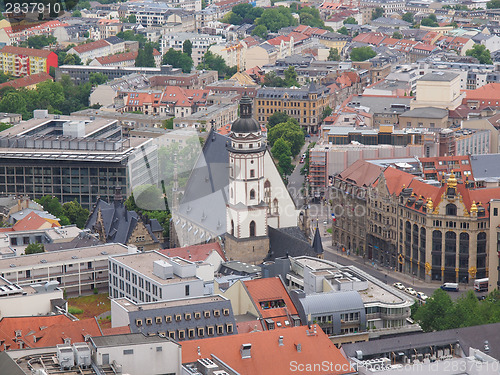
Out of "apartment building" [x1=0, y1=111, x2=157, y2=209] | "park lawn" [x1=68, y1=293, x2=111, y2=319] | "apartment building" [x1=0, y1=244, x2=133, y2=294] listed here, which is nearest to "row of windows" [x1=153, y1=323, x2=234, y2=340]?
"park lawn" [x1=68, y1=293, x2=111, y2=319]

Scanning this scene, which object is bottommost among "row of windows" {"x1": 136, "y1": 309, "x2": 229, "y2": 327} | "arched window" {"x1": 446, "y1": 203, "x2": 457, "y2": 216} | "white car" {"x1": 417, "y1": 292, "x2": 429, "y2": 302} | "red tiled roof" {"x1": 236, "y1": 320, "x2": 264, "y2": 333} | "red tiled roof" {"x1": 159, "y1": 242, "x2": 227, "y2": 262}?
"white car" {"x1": 417, "y1": 292, "x2": 429, "y2": 302}

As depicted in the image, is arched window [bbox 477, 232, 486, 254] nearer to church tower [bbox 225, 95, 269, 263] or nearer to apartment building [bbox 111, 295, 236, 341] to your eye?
church tower [bbox 225, 95, 269, 263]

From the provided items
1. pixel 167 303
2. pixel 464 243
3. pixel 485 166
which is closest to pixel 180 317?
pixel 167 303

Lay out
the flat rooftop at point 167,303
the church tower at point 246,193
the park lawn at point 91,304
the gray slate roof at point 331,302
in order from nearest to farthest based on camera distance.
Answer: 1. the flat rooftop at point 167,303
2. the gray slate roof at point 331,302
3. the park lawn at point 91,304
4. the church tower at point 246,193

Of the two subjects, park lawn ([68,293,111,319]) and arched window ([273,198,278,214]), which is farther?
arched window ([273,198,278,214])

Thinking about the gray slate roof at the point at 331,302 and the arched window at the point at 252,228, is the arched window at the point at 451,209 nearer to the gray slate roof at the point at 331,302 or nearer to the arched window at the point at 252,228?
the arched window at the point at 252,228

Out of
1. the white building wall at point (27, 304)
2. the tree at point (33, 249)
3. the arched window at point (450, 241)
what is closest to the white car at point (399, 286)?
the arched window at point (450, 241)
